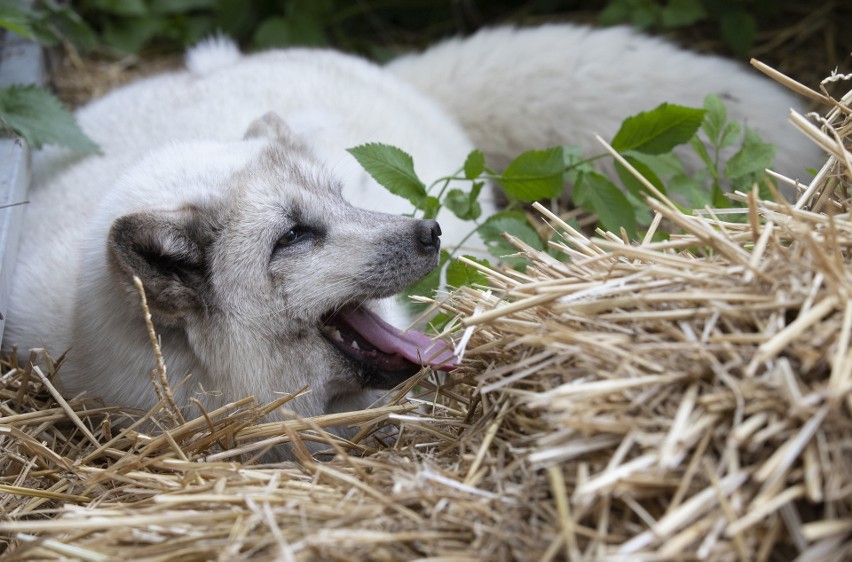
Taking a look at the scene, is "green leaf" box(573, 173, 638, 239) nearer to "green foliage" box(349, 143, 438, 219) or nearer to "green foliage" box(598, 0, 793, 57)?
"green foliage" box(349, 143, 438, 219)

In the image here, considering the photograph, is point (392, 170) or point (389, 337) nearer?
point (389, 337)

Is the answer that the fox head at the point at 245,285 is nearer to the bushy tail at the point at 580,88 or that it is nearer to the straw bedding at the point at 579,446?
the straw bedding at the point at 579,446

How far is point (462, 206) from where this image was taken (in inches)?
137

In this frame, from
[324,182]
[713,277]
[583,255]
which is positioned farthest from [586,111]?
[713,277]

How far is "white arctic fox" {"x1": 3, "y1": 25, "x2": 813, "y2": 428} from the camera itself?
286 cm

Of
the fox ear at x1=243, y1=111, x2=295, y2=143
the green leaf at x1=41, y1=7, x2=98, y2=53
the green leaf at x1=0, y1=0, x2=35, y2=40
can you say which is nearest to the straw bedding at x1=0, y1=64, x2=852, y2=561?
the fox ear at x1=243, y1=111, x2=295, y2=143

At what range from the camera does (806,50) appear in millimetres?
5496

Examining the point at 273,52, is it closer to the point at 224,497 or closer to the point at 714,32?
the point at 714,32

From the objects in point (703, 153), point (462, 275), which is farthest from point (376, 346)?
point (703, 153)

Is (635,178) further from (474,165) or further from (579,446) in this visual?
(579,446)

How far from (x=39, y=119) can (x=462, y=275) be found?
202 cm

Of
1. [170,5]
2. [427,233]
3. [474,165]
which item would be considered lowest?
[427,233]

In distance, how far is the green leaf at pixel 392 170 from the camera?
319 centimetres

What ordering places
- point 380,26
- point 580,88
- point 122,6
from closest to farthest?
1. point 580,88
2. point 122,6
3. point 380,26
